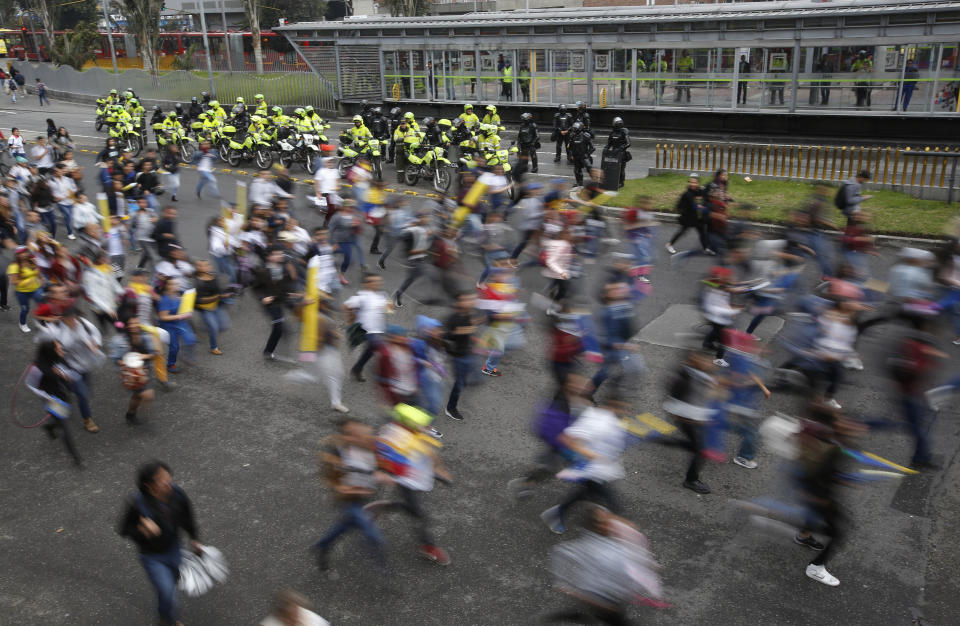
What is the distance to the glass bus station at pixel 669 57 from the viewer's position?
22031 mm

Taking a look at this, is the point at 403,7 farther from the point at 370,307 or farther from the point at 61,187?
the point at 370,307

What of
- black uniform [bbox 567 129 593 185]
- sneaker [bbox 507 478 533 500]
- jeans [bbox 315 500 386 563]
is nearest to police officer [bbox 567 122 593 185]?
black uniform [bbox 567 129 593 185]

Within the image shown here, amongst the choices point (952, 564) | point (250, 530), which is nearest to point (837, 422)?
point (952, 564)

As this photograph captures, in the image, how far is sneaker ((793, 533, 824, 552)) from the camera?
6.69 m

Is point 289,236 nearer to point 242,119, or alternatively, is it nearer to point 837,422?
point 837,422

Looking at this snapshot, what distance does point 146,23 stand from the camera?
141 ft

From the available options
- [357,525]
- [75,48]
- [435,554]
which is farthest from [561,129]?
[75,48]

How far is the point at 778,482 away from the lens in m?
7.76

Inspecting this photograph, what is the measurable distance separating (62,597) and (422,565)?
306 centimetres

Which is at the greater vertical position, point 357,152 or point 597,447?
point 357,152

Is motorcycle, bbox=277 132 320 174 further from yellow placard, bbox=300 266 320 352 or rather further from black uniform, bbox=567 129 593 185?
yellow placard, bbox=300 266 320 352

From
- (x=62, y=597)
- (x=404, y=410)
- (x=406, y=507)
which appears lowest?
(x=62, y=597)

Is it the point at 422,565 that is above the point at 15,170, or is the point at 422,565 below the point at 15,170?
below

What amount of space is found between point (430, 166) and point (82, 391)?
1292cm
